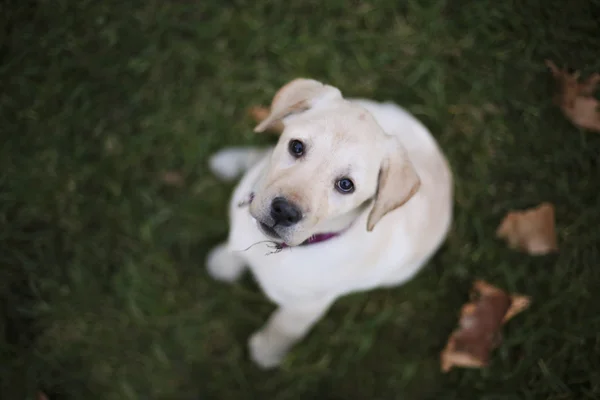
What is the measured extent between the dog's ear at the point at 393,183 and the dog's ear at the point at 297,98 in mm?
323

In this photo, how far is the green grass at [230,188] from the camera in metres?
3.22

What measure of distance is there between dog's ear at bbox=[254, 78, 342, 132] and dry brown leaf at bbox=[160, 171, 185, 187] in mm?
1363

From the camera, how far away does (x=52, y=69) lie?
346 cm

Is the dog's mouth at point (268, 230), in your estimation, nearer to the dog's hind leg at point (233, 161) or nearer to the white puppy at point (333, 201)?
the white puppy at point (333, 201)

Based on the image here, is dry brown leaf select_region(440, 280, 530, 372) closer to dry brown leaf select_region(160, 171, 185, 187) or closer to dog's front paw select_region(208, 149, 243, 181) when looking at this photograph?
dog's front paw select_region(208, 149, 243, 181)

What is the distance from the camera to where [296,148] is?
209 cm

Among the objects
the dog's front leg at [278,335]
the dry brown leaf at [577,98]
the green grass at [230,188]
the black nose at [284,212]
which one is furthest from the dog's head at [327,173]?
the dry brown leaf at [577,98]

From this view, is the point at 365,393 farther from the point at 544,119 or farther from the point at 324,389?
the point at 544,119

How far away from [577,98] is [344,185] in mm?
2391

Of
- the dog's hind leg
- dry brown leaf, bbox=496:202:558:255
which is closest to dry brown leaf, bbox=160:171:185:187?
the dog's hind leg

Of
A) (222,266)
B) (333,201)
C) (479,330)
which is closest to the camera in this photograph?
(333,201)

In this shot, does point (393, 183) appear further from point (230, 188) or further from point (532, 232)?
point (532, 232)

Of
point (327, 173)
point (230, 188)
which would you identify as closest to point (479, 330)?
point (230, 188)

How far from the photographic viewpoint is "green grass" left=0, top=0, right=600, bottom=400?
3217 millimetres
